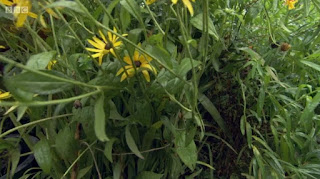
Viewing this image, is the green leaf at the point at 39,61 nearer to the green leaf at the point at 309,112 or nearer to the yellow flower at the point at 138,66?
the yellow flower at the point at 138,66

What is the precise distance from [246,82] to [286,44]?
3.9 inches

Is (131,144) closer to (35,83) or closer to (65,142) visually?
(65,142)

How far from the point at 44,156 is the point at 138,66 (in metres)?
0.18

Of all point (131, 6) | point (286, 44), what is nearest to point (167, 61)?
point (131, 6)

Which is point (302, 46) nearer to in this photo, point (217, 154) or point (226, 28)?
point (226, 28)

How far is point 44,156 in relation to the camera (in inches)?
21.8

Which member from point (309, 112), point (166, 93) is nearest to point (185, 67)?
A: point (166, 93)

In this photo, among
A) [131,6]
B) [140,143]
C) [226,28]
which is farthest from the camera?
[226,28]

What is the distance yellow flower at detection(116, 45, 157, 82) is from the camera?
522 millimetres

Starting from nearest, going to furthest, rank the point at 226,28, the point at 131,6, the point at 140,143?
1. the point at 131,6
2. the point at 140,143
3. the point at 226,28

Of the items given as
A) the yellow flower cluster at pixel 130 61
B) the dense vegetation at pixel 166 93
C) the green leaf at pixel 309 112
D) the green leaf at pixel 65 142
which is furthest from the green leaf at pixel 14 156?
the green leaf at pixel 309 112

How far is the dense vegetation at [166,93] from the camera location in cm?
52

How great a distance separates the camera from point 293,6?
0.80 meters

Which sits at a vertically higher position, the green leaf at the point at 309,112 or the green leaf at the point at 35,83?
the green leaf at the point at 35,83
